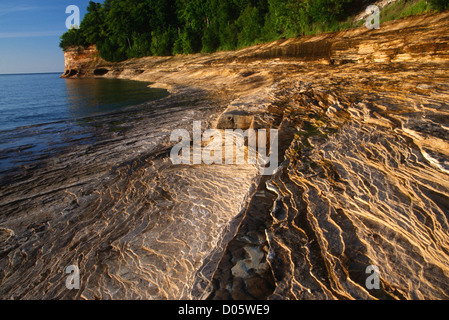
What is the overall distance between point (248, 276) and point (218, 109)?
31.4ft

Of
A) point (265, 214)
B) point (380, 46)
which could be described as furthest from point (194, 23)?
point (265, 214)

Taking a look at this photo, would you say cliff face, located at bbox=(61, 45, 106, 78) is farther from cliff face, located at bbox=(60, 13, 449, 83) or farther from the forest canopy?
cliff face, located at bbox=(60, 13, 449, 83)

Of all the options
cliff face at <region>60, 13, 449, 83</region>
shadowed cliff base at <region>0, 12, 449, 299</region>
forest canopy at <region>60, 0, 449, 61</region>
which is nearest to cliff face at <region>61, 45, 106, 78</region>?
forest canopy at <region>60, 0, 449, 61</region>

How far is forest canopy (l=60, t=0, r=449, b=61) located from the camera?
24.2 metres

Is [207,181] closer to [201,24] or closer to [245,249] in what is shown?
[245,249]

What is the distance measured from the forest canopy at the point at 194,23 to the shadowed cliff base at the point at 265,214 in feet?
45.3

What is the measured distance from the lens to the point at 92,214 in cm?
475

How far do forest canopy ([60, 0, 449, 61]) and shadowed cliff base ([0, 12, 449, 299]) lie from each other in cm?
1380

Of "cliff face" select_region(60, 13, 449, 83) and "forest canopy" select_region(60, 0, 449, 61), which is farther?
"forest canopy" select_region(60, 0, 449, 61)

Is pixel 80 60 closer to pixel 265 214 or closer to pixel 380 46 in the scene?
pixel 380 46

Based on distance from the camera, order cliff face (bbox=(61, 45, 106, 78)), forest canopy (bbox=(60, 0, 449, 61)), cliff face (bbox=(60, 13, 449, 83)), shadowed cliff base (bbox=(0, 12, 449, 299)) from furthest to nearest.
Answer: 1. cliff face (bbox=(61, 45, 106, 78))
2. forest canopy (bbox=(60, 0, 449, 61))
3. cliff face (bbox=(60, 13, 449, 83))
4. shadowed cliff base (bbox=(0, 12, 449, 299))

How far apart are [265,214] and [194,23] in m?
50.0

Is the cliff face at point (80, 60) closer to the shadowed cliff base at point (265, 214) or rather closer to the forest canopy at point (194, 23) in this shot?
the forest canopy at point (194, 23)

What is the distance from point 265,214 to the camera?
13.3 ft
